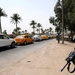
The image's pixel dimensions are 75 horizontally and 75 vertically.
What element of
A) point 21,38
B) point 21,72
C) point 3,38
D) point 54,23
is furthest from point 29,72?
point 54,23

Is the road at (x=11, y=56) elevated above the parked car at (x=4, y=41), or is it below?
below

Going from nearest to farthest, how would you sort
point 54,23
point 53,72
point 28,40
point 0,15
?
point 53,72 < point 28,40 < point 54,23 < point 0,15

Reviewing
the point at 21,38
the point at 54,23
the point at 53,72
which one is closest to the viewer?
the point at 53,72

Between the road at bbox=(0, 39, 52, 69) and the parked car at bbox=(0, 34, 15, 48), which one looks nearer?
the road at bbox=(0, 39, 52, 69)

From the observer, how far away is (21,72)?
302 inches

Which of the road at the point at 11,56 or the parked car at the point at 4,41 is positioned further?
the parked car at the point at 4,41

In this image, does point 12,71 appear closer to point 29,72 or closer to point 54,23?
point 29,72

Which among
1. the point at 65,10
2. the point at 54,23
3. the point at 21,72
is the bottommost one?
the point at 21,72

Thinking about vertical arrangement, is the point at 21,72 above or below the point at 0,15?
below

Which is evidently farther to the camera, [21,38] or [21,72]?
[21,38]

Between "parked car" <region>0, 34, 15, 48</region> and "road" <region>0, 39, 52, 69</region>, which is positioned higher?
"parked car" <region>0, 34, 15, 48</region>

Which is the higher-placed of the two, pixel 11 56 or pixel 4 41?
pixel 4 41

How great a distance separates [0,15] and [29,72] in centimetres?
5866

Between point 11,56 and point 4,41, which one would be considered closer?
point 11,56
